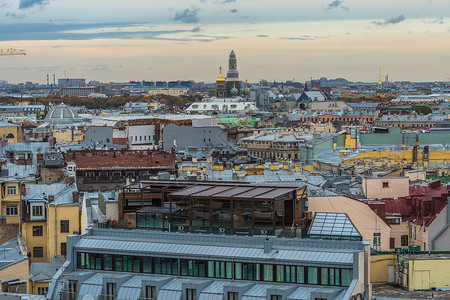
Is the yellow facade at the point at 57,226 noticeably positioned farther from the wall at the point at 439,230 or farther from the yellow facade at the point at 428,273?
the wall at the point at 439,230

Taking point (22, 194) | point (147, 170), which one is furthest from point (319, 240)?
point (147, 170)

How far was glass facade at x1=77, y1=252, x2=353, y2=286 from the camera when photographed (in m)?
25.5

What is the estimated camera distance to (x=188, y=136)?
95.4m

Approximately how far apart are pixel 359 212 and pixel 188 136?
59.3 meters

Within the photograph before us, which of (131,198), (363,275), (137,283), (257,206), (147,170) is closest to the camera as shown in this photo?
(363,275)

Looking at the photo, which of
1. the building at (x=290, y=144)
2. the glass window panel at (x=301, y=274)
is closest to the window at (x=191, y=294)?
the glass window panel at (x=301, y=274)

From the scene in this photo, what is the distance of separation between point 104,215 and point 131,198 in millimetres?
3622

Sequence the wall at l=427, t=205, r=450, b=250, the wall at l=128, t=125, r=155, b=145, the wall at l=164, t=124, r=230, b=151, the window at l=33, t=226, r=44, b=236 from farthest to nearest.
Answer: the wall at l=128, t=125, r=155, b=145 < the wall at l=164, t=124, r=230, b=151 < the wall at l=427, t=205, r=450, b=250 < the window at l=33, t=226, r=44, b=236

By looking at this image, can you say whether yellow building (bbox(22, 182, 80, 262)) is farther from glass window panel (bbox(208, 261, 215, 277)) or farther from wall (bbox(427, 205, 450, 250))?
wall (bbox(427, 205, 450, 250))

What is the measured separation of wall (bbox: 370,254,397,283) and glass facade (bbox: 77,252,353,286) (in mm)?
6805

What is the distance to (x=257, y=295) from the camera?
25562 mm

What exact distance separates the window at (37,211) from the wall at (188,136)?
2156 inches

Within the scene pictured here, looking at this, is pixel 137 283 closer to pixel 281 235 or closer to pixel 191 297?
pixel 191 297

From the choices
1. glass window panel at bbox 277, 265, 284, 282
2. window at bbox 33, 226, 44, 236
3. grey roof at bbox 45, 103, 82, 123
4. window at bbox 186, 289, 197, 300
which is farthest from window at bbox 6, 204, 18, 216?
grey roof at bbox 45, 103, 82, 123
